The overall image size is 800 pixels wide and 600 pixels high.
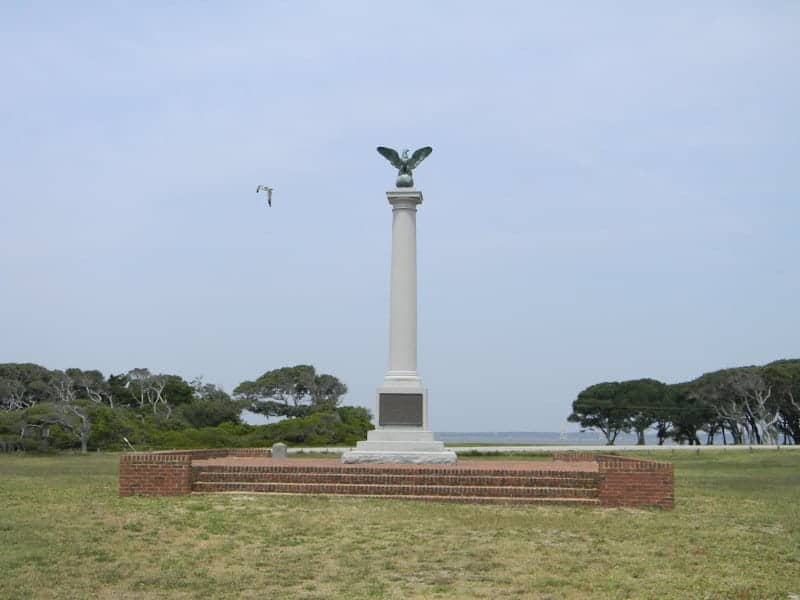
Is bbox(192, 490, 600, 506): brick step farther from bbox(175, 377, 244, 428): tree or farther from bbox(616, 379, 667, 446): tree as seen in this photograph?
bbox(616, 379, 667, 446): tree

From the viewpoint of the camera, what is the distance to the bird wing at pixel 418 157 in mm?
20938

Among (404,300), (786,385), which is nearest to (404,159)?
(404,300)

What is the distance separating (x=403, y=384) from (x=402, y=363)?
54 cm

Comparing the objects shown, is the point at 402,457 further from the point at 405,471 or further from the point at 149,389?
the point at 149,389

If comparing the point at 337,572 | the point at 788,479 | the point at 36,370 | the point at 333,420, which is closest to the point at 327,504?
the point at 337,572

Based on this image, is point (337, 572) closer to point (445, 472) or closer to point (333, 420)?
point (445, 472)

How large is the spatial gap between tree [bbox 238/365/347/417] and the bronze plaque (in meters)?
37.1

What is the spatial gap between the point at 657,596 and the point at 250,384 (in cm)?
5071

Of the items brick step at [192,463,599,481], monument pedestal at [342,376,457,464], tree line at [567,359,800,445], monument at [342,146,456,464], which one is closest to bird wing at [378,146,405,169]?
monument at [342,146,456,464]

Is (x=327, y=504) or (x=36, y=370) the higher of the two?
(x=36, y=370)

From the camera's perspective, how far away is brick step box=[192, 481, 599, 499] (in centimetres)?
1502

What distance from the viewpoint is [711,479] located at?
20.8 meters

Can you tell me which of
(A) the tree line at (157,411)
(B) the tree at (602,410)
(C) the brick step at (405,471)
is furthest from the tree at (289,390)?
(C) the brick step at (405,471)

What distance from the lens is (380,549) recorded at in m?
10.5
